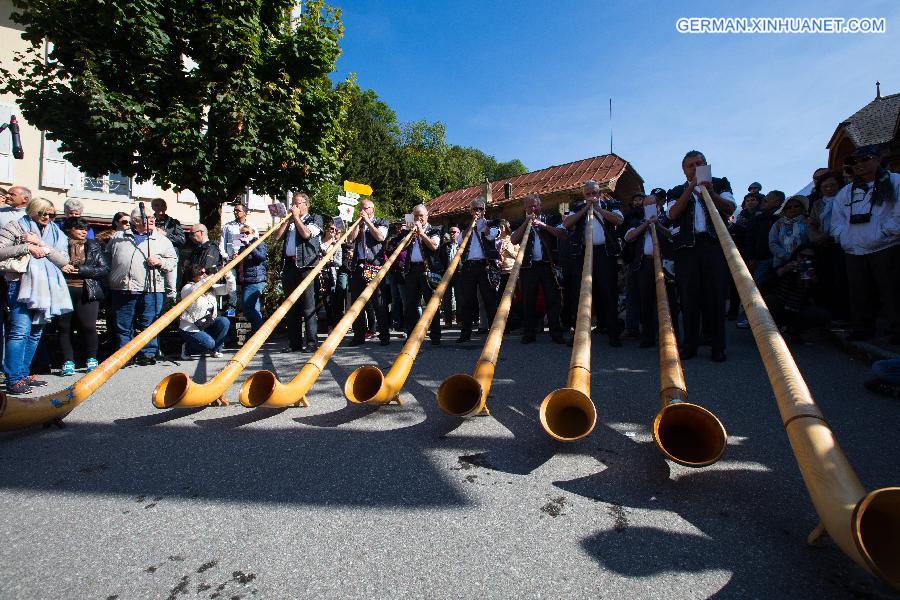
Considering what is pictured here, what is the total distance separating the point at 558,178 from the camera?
25125 millimetres

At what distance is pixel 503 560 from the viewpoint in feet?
5.68

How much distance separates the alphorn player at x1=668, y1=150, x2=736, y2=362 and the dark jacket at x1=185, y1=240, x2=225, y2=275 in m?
5.61

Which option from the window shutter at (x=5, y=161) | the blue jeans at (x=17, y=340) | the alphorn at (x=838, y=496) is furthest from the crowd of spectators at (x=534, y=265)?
the window shutter at (x=5, y=161)

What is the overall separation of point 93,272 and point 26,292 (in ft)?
3.74

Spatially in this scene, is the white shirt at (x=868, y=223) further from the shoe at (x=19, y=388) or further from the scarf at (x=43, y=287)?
the shoe at (x=19, y=388)

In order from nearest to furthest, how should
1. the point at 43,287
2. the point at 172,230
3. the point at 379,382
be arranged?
the point at 379,382 < the point at 43,287 < the point at 172,230

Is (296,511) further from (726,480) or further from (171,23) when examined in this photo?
(171,23)

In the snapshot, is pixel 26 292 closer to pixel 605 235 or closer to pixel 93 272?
pixel 93 272

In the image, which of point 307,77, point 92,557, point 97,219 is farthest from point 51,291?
point 97,219

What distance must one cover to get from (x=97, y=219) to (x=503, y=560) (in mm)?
18250

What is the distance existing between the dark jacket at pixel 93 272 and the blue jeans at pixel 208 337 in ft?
3.25

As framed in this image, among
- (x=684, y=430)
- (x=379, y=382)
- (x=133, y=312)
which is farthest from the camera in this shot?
(x=133, y=312)

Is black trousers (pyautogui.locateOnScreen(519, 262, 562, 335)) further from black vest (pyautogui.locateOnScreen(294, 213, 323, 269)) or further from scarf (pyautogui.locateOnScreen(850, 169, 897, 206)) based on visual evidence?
scarf (pyautogui.locateOnScreen(850, 169, 897, 206))

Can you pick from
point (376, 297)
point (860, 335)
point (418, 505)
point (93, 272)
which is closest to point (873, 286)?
point (860, 335)
